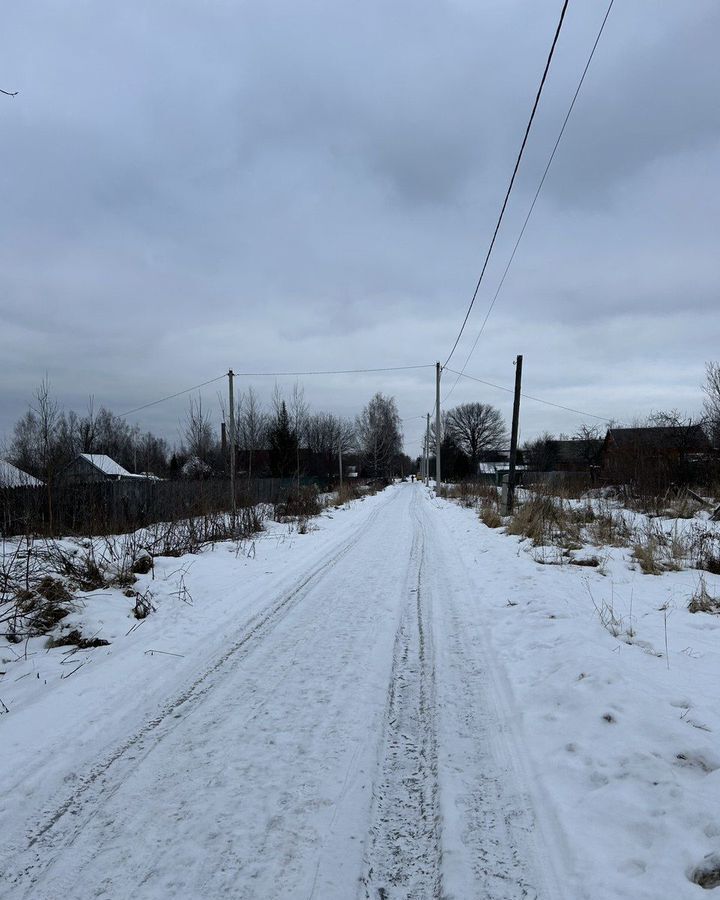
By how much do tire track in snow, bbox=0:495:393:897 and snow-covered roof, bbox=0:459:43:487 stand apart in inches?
633

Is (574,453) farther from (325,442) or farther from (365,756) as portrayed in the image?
(365,756)

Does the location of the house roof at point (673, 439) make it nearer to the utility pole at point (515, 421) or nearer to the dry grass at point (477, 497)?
the dry grass at point (477, 497)

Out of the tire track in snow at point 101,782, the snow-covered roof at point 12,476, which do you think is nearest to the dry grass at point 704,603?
the tire track in snow at point 101,782

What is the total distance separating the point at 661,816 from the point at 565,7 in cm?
813

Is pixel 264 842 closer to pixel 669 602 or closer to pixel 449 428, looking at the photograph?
pixel 669 602

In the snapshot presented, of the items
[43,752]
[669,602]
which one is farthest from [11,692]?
[669,602]

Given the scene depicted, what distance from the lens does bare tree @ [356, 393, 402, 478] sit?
78312 millimetres

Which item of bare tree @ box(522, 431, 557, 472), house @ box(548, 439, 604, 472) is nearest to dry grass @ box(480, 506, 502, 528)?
house @ box(548, 439, 604, 472)

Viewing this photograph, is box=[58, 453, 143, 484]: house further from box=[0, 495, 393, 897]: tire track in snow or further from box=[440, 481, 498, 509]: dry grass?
box=[0, 495, 393, 897]: tire track in snow

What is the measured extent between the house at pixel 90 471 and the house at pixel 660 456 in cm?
2160

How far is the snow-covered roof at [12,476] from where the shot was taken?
1770 centimetres

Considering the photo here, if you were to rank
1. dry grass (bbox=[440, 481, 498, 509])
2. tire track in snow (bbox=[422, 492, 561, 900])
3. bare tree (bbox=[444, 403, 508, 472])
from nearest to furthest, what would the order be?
tire track in snow (bbox=[422, 492, 561, 900]) < dry grass (bbox=[440, 481, 498, 509]) < bare tree (bbox=[444, 403, 508, 472])

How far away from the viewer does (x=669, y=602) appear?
645 centimetres

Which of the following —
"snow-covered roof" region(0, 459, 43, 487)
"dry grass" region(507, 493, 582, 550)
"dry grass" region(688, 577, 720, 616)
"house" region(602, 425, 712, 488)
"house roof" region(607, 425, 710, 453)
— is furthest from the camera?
"house roof" region(607, 425, 710, 453)
